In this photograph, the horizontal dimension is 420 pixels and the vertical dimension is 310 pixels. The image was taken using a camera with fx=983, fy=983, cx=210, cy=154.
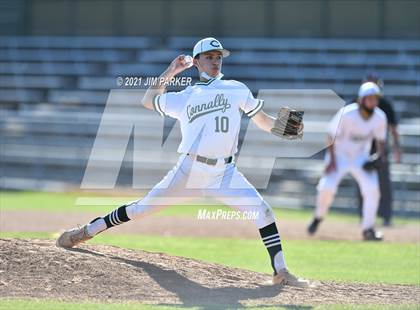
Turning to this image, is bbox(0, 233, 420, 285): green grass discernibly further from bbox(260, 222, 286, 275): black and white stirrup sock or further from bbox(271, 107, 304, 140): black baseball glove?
bbox(271, 107, 304, 140): black baseball glove

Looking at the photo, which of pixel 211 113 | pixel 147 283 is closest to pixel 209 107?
pixel 211 113

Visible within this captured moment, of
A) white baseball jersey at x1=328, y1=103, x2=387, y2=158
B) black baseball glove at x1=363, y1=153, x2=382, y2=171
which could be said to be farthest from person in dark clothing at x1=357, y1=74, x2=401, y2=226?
white baseball jersey at x1=328, y1=103, x2=387, y2=158

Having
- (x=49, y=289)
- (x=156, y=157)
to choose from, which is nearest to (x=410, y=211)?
(x=156, y=157)

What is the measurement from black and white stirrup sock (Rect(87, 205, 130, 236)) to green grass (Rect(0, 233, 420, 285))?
2.35 m

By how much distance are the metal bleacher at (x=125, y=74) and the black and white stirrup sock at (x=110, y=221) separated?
10306 mm

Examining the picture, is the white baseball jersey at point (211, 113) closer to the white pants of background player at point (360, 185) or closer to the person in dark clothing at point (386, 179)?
the white pants of background player at point (360, 185)

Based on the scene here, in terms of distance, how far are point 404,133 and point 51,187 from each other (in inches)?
309

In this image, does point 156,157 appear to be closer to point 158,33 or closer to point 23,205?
point 23,205

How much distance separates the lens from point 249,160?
20.2m

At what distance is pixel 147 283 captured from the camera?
27.9ft

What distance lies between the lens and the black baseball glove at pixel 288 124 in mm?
9148

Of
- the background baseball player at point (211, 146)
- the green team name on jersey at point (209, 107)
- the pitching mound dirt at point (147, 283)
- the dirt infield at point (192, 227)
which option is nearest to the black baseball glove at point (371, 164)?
the dirt infield at point (192, 227)

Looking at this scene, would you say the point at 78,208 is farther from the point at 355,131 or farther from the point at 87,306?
the point at 87,306

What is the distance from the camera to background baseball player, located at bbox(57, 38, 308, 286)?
888 centimetres
